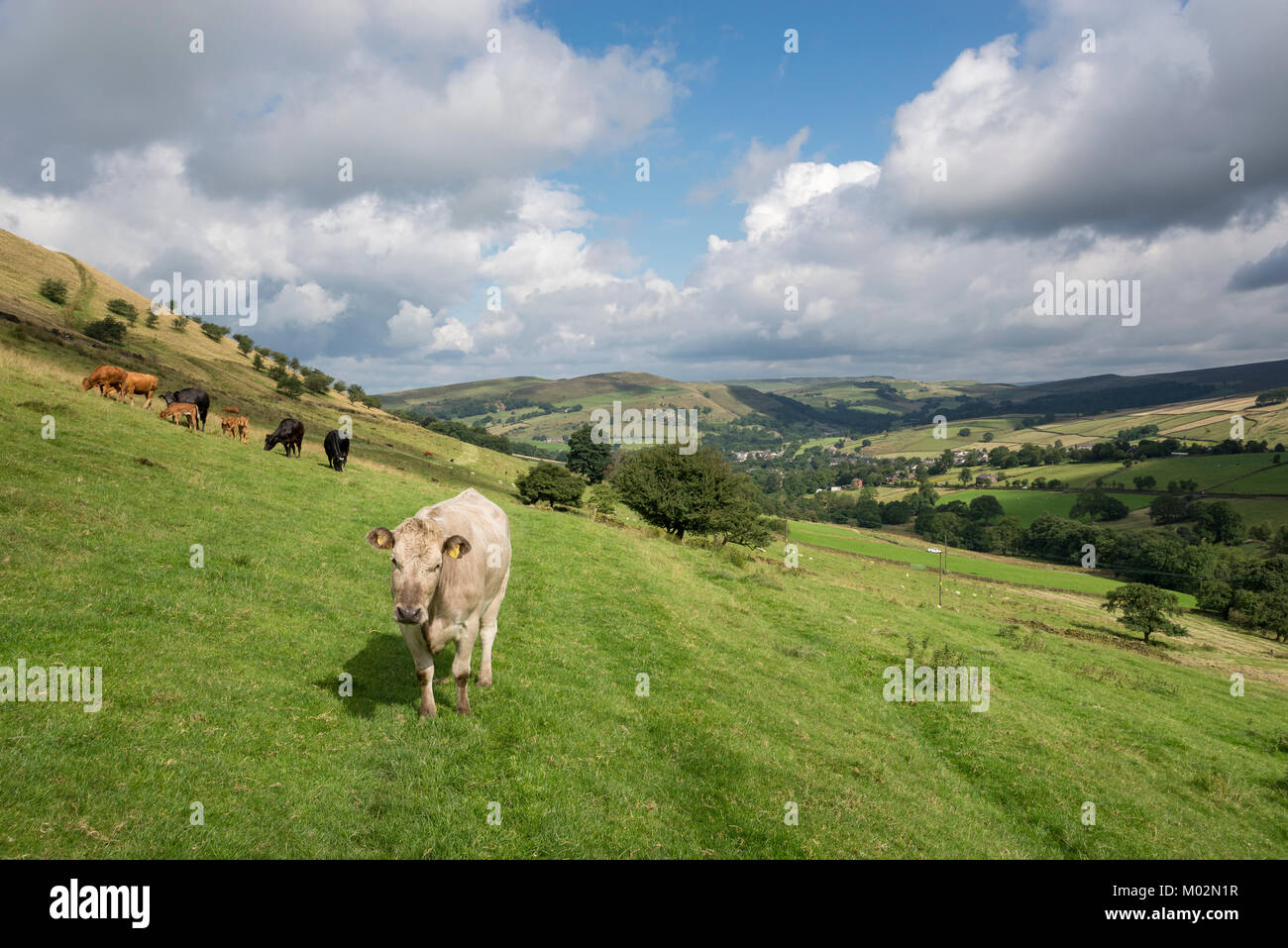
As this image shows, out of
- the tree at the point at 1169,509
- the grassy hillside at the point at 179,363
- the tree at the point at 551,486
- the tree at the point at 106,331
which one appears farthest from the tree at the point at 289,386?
the tree at the point at 1169,509

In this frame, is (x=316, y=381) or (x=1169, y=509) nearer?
(x=316, y=381)

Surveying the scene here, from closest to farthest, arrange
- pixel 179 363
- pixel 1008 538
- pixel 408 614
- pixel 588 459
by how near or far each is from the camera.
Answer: pixel 408 614, pixel 179 363, pixel 588 459, pixel 1008 538

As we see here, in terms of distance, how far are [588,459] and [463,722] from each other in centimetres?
10527

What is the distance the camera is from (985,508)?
159 metres

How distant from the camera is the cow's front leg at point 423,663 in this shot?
30.7 ft

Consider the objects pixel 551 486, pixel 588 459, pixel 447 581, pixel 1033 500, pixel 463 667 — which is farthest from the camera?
pixel 1033 500

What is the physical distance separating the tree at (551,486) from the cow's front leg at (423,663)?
170ft

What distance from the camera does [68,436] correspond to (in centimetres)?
1864

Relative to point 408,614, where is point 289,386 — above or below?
above

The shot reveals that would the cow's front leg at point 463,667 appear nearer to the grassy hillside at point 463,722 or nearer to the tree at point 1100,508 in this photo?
the grassy hillside at point 463,722

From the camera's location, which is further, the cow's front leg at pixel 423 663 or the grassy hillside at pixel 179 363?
the grassy hillside at pixel 179 363

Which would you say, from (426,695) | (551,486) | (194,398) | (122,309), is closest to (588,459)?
(551,486)

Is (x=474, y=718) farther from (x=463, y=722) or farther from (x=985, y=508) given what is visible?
(x=985, y=508)
